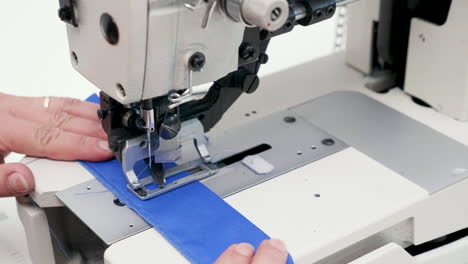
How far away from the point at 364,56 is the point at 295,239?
0.98 metres

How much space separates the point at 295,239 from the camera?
1758mm

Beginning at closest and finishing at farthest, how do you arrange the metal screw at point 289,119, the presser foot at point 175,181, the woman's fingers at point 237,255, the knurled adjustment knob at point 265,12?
the knurled adjustment knob at point 265,12
the woman's fingers at point 237,255
the presser foot at point 175,181
the metal screw at point 289,119

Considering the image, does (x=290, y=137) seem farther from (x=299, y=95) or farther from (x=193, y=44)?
(x=193, y=44)

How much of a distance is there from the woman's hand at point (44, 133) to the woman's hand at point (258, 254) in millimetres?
541

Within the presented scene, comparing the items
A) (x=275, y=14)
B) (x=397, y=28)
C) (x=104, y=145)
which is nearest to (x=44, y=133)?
(x=104, y=145)

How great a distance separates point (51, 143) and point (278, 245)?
2.41 feet

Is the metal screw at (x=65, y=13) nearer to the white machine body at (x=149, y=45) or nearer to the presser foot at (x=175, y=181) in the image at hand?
the white machine body at (x=149, y=45)

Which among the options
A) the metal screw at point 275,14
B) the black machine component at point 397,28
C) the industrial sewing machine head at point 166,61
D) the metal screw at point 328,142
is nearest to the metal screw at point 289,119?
the metal screw at point 328,142

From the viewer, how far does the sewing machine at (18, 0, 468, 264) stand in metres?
1.65

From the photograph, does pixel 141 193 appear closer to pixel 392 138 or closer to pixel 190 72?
pixel 190 72

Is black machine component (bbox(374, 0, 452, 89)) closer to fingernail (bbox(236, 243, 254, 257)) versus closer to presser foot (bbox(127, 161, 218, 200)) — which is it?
presser foot (bbox(127, 161, 218, 200))

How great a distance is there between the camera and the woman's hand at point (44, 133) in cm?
197

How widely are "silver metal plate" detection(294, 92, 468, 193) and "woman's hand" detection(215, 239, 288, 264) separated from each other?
489 millimetres

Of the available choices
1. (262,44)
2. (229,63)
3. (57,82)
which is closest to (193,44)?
(229,63)
